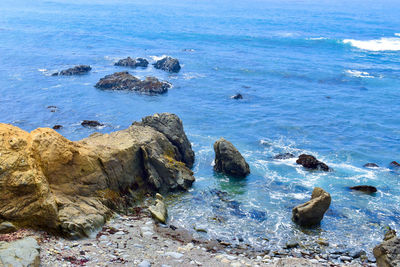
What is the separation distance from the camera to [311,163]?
3566cm

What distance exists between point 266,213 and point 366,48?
81.2m

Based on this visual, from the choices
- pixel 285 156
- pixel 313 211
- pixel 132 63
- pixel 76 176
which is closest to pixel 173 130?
pixel 285 156

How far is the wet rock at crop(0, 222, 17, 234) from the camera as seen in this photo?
1760 cm

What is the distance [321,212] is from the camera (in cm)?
2506

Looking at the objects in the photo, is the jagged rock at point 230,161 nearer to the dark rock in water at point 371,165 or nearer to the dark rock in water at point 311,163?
the dark rock in water at point 311,163

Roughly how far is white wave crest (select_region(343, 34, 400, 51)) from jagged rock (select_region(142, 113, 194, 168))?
75.2m

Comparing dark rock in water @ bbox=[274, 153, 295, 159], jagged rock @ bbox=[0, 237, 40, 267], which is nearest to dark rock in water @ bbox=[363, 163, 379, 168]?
dark rock in water @ bbox=[274, 153, 295, 159]

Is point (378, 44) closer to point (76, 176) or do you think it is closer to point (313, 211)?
point (313, 211)

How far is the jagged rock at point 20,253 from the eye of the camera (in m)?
14.9

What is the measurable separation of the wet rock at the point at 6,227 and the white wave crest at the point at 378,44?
93.6 meters

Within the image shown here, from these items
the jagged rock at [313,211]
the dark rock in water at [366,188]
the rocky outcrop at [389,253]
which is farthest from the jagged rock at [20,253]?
the dark rock in water at [366,188]

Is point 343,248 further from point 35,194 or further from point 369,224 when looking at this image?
point 35,194

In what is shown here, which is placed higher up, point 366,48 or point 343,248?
point 366,48

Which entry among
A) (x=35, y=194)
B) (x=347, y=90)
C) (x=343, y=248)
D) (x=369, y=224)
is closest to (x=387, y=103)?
(x=347, y=90)
